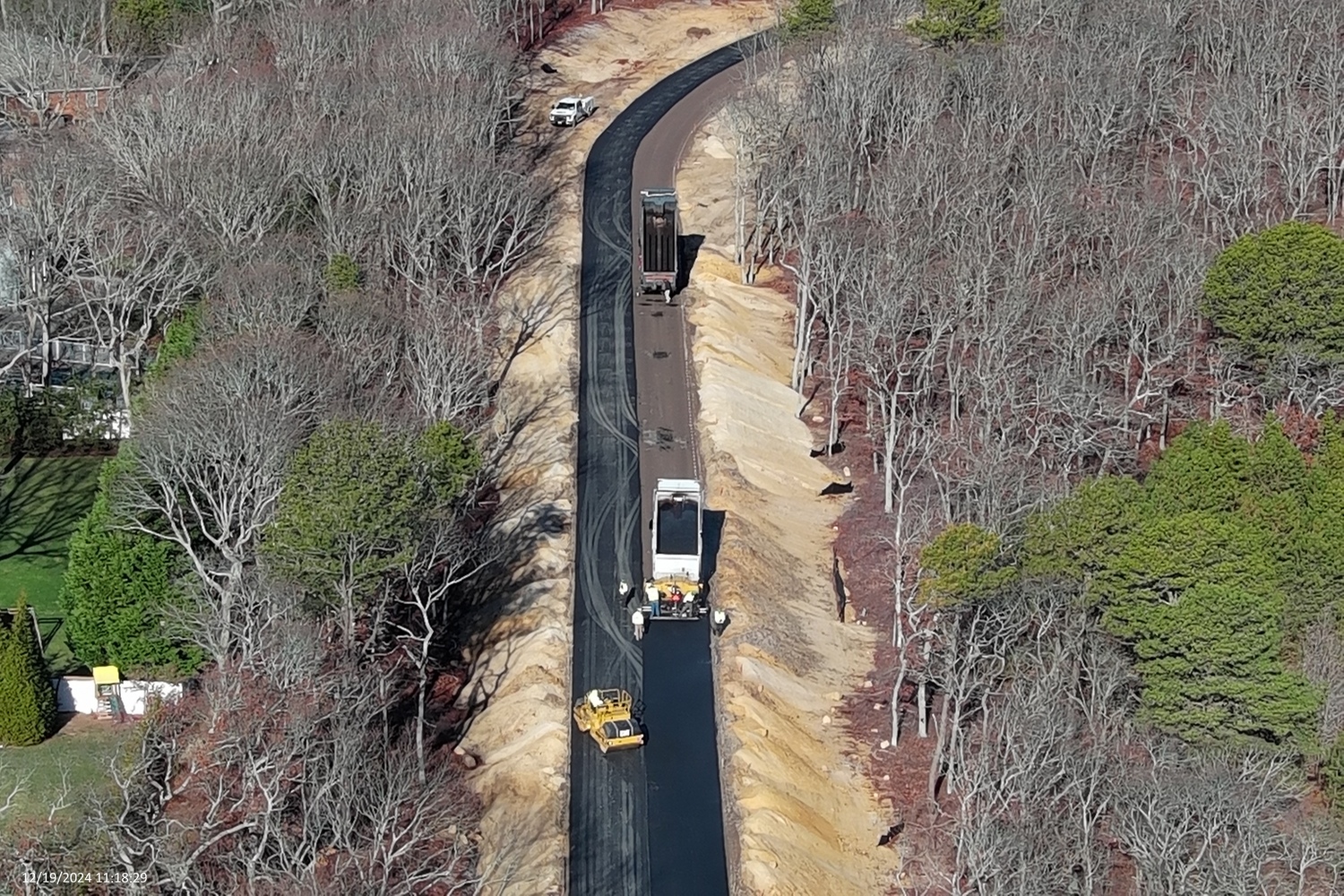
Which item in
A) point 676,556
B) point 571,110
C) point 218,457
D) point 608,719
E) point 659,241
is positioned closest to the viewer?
point 608,719

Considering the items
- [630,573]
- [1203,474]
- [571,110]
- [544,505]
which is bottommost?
[630,573]

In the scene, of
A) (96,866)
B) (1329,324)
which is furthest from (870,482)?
(96,866)

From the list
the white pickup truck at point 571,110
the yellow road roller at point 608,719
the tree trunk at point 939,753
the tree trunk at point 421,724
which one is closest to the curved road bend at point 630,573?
the yellow road roller at point 608,719

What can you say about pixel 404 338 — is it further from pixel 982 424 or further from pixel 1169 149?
pixel 1169 149

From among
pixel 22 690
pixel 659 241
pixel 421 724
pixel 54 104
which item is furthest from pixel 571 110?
pixel 22 690

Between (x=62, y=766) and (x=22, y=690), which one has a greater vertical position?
(x=22, y=690)

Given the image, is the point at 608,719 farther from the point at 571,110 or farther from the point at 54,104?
the point at 54,104
